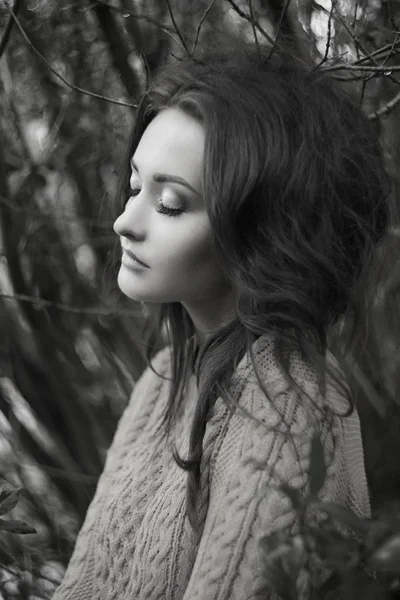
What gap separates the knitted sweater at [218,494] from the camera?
1189 mm

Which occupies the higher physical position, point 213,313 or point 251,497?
point 213,313

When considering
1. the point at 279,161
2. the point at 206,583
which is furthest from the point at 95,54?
the point at 206,583

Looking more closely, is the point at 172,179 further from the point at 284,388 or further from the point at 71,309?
the point at 71,309

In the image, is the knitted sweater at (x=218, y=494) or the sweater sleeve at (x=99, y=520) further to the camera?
the sweater sleeve at (x=99, y=520)

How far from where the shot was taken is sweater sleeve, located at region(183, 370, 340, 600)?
1.18m

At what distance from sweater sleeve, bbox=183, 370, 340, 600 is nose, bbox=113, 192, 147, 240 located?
354 millimetres

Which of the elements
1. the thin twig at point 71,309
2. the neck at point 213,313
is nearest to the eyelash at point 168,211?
the neck at point 213,313

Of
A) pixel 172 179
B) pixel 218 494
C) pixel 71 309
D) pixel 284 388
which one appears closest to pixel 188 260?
pixel 172 179

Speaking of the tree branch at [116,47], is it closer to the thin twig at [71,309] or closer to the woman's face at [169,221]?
the thin twig at [71,309]

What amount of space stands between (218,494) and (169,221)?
1.57 feet

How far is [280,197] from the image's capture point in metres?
1.28

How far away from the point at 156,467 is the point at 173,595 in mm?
259

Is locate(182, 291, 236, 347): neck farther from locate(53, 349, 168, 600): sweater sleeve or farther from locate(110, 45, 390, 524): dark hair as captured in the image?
locate(53, 349, 168, 600): sweater sleeve

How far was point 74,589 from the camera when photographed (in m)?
1.64
